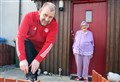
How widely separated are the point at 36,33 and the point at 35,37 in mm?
62

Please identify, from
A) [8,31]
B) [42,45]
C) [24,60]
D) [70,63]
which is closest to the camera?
[24,60]

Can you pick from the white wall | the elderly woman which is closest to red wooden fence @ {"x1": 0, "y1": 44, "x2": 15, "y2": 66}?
the white wall

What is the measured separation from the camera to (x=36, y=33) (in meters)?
3.11

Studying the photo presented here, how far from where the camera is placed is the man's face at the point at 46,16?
277 cm

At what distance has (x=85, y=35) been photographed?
6.99m

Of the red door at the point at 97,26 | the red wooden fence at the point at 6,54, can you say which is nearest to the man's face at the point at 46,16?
the red door at the point at 97,26

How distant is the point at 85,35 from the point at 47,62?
207cm

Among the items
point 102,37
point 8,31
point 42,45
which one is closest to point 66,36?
point 102,37

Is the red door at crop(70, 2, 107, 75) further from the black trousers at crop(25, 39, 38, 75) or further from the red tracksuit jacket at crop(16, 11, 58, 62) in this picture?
the black trousers at crop(25, 39, 38, 75)

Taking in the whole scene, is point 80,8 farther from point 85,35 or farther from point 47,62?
point 47,62

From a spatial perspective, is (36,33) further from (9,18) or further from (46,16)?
(9,18)

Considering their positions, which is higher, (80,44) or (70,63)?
(80,44)

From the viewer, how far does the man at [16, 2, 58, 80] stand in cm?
280

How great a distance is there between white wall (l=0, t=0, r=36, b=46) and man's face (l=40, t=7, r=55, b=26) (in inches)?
286
